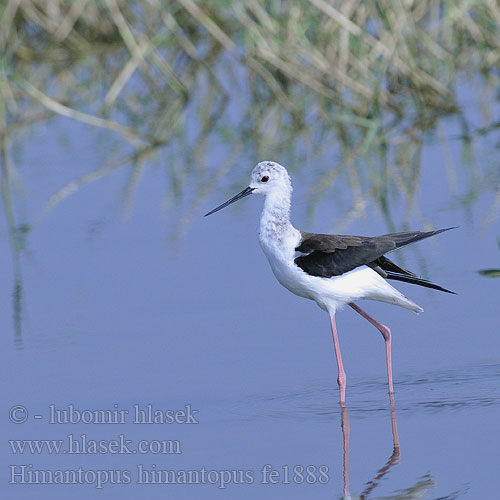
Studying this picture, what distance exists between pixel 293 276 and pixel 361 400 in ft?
2.04

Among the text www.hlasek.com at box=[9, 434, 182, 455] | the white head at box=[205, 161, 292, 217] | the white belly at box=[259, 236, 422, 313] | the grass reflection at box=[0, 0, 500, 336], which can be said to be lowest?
the text www.hlasek.com at box=[9, 434, 182, 455]

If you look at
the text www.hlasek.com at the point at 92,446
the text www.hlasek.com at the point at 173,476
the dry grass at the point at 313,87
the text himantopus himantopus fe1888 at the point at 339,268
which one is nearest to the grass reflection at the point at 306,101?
the dry grass at the point at 313,87

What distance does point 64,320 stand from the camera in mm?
6391

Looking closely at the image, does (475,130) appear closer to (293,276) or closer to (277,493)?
(293,276)

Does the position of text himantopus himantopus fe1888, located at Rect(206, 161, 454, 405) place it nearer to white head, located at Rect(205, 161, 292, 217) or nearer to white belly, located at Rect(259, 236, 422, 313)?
white belly, located at Rect(259, 236, 422, 313)

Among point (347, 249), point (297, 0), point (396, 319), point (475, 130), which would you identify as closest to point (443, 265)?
point (396, 319)

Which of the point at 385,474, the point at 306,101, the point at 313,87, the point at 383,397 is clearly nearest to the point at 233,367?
the point at 383,397

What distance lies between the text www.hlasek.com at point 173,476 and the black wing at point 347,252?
119 cm

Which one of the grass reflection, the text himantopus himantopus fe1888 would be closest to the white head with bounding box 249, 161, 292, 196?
the text himantopus himantopus fe1888

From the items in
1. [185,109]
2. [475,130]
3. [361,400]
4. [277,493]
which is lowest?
[277,493]

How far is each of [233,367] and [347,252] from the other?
2.39 ft

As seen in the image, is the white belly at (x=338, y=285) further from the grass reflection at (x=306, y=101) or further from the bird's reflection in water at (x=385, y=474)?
the grass reflection at (x=306, y=101)
